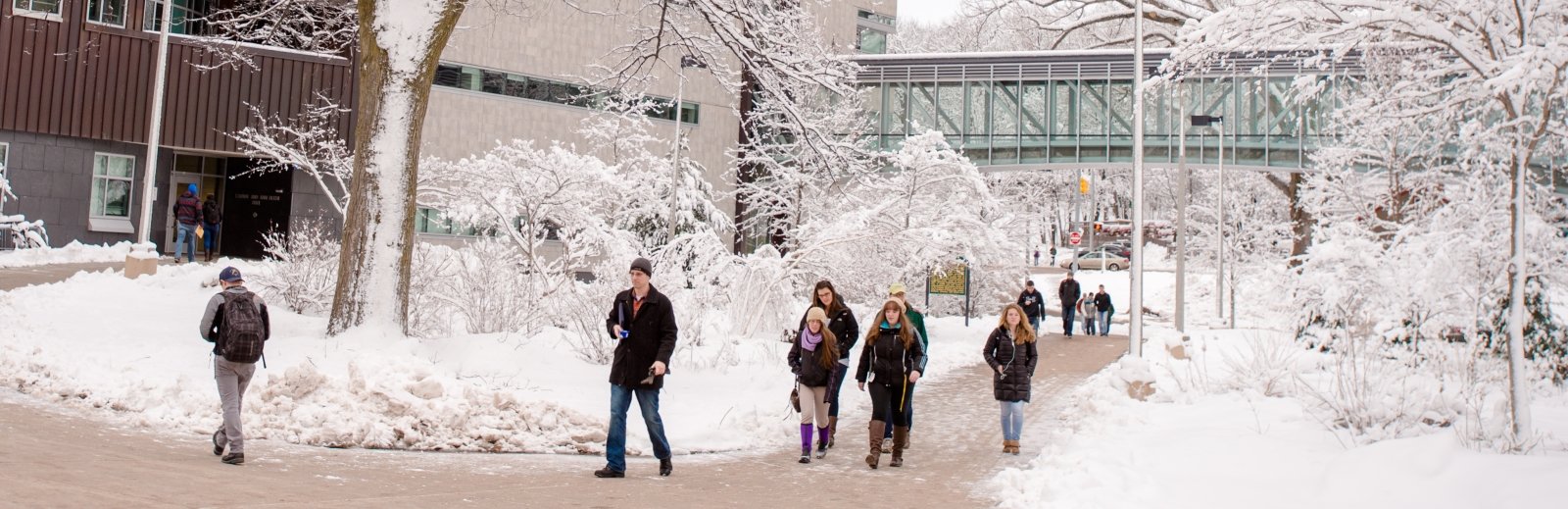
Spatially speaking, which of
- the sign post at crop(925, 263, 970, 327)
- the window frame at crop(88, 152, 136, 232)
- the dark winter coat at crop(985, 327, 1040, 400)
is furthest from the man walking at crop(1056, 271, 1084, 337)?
the window frame at crop(88, 152, 136, 232)

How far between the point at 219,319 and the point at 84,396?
3481 mm

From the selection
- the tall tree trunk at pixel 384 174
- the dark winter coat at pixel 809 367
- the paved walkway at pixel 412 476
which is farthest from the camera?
the tall tree trunk at pixel 384 174

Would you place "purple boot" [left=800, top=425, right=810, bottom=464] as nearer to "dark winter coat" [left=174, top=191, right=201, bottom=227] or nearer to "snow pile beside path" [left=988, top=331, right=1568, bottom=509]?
"snow pile beside path" [left=988, top=331, right=1568, bottom=509]

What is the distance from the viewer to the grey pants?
29.7 feet

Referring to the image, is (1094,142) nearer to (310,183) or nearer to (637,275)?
(310,183)

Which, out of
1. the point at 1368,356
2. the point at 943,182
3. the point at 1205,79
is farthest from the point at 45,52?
the point at 1205,79

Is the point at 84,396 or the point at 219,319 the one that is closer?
the point at 219,319

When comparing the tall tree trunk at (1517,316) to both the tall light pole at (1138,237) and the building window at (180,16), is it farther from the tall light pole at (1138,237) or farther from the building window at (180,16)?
the building window at (180,16)

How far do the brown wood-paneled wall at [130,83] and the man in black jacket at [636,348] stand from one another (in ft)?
80.5

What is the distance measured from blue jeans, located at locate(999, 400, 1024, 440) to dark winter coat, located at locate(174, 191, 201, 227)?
21723mm

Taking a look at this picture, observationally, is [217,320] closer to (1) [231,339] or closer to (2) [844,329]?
(1) [231,339]

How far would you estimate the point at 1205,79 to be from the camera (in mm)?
46250

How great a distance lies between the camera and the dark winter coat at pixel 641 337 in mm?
9312

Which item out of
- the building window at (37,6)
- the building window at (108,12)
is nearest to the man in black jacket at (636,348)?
the building window at (37,6)
